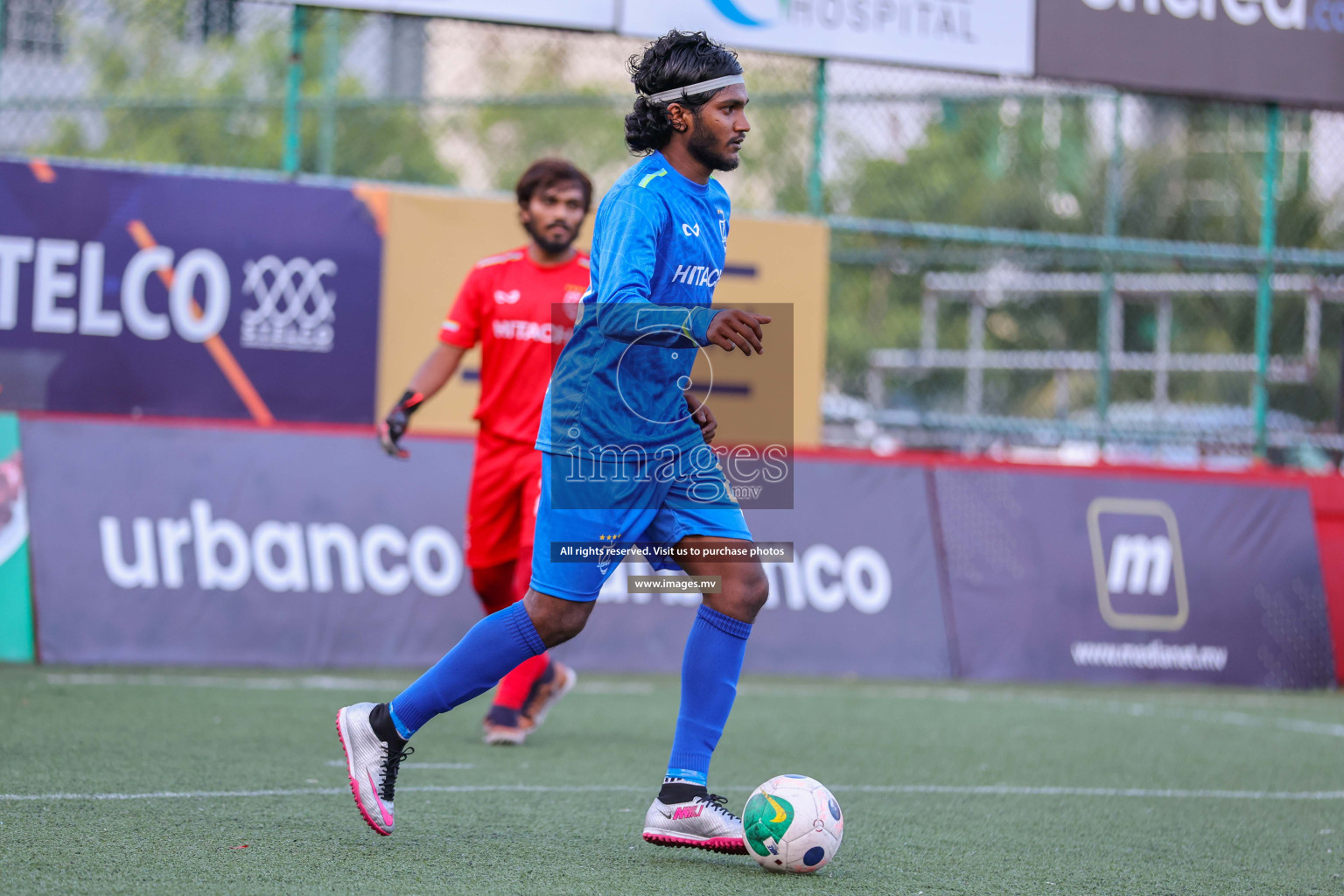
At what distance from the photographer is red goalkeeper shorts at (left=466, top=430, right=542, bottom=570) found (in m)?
5.87

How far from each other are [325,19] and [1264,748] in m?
7.69

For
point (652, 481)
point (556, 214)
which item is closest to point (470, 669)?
point (652, 481)

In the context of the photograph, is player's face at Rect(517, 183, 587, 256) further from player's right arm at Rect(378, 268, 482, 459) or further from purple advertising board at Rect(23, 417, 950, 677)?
purple advertising board at Rect(23, 417, 950, 677)

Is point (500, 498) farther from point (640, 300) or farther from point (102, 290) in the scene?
point (102, 290)

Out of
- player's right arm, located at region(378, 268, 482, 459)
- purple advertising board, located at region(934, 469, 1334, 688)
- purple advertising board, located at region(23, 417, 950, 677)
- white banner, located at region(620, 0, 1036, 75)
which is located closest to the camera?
player's right arm, located at region(378, 268, 482, 459)

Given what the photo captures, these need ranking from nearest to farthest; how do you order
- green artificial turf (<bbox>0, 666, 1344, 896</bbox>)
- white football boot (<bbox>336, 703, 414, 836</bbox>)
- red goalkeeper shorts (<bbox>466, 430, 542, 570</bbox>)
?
green artificial turf (<bbox>0, 666, 1344, 896</bbox>) < white football boot (<bbox>336, 703, 414, 836</bbox>) < red goalkeeper shorts (<bbox>466, 430, 542, 570</bbox>)

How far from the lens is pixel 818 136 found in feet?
32.4

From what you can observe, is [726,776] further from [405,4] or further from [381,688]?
[405,4]

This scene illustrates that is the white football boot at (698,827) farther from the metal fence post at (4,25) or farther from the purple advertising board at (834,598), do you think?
the metal fence post at (4,25)

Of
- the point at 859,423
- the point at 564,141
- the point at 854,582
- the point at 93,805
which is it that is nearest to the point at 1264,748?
the point at 854,582

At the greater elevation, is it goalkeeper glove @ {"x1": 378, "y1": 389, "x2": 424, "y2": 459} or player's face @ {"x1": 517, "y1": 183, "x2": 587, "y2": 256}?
player's face @ {"x1": 517, "y1": 183, "x2": 587, "y2": 256}

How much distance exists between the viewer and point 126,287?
8547 mm

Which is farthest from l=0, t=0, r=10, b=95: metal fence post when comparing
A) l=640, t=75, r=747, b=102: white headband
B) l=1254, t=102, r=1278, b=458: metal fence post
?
l=1254, t=102, r=1278, b=458: metal fence post

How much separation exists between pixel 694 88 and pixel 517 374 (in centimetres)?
234
